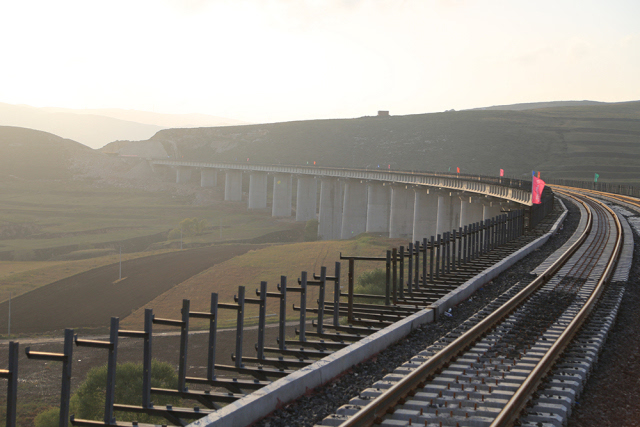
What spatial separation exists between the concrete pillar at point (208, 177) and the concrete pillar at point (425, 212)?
86.9 metres

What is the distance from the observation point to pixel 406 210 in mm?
85438

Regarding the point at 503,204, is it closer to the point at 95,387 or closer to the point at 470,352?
the point at 95,387

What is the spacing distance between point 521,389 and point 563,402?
27.6 inches

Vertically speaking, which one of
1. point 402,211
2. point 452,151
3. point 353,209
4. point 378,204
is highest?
point 452,151

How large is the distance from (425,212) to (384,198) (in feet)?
49.1

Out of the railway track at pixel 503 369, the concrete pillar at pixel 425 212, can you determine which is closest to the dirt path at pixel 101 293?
the concrete pillar at pixel 425 212

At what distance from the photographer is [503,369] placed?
10.2m

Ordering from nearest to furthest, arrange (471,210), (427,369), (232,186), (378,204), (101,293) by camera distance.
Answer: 1. (427,369)
2. (101,293)
3. (471,210)
4. (378,204)
5. (232,186)

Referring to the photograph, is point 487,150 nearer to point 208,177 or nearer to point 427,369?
point 208,177

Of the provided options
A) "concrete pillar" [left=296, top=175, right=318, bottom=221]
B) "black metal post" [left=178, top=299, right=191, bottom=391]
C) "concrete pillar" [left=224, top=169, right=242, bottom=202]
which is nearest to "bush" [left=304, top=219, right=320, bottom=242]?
"concrete pillar" [left=296, top=175, right=318, bottom=221]

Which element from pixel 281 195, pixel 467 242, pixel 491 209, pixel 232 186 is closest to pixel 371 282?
pixel 491 209

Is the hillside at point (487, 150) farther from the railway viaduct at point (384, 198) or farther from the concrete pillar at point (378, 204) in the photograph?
the concrete pillar at point (378, 204)

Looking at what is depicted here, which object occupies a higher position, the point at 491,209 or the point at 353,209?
the point at 491,209

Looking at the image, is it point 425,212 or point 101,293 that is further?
point 425,212
